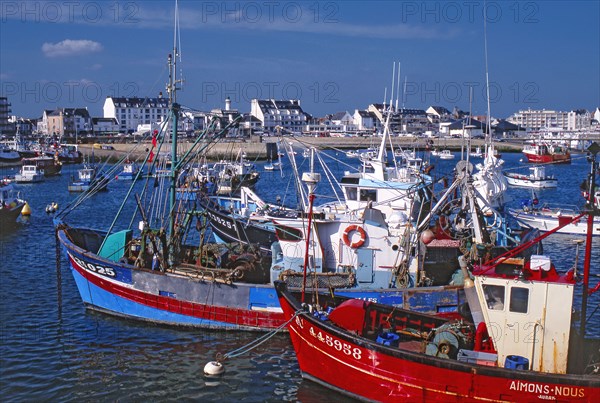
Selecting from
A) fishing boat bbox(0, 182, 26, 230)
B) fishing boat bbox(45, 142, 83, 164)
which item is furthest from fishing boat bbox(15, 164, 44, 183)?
fishing boat bbox(0, 182, 26, 230)

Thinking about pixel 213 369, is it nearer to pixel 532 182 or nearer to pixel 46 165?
pixel 532 182

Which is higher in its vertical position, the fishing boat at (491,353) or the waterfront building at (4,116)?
the waterfront building at (4,116)

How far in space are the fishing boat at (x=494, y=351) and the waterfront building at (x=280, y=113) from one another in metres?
140

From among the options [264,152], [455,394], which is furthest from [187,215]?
[264,152]

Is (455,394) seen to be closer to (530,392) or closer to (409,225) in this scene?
(530,392)

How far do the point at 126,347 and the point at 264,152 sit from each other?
88.0 m

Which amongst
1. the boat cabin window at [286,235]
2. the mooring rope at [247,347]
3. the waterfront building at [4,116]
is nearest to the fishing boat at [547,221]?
the boat cabin window at [286,235]

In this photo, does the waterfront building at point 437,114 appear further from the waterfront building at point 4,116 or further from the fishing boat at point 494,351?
the fishing boat at point 494,351

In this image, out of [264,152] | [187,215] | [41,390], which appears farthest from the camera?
[264,152]

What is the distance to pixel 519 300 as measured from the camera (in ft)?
43.5

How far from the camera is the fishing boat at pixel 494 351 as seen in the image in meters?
12.6

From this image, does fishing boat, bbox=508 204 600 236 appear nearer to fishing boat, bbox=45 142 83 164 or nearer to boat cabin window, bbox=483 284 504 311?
boat cabin window, bbox=483 284 504 311

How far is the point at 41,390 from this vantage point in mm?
15977

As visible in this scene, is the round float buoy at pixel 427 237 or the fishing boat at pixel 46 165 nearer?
the round float buoy at pixel 427 237
